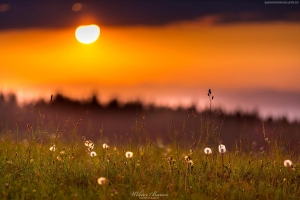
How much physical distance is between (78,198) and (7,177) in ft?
5.00

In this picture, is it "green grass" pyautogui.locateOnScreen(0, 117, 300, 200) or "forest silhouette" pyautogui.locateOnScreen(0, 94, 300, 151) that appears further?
"forest silhouette" pyautogui.locateOnScreen(0, 94, 300, 151)

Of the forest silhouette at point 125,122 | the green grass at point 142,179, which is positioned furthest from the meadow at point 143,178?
the forest silhouette at point 125,122

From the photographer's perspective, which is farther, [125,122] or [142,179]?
[125,122]

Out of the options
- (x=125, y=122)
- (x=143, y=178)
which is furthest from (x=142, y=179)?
(x=125, y=122)

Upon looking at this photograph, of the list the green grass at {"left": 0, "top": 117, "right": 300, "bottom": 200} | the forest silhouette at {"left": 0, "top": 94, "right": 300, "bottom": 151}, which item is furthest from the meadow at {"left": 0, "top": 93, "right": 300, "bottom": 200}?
the forest silhouette at {"left": 0, "top": 94, "right": 300, "bottom": 151}

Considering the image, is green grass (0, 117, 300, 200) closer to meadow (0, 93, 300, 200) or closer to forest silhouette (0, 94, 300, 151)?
meadow (0, 93, 300, 200)

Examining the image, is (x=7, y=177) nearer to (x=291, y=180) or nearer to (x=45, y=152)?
(x=45, y=152)

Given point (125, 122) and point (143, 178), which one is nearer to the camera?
point (143, 178)

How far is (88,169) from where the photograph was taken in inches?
324

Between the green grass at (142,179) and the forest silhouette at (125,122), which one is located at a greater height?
the forest silhouette at (125,122)

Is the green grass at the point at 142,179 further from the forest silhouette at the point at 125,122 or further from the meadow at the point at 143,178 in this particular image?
the forest silhouette at the point at 125,122

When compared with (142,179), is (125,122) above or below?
above

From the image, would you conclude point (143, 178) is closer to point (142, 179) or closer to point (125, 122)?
point (142, 179)

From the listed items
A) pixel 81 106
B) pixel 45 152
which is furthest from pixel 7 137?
pixel 81 106
